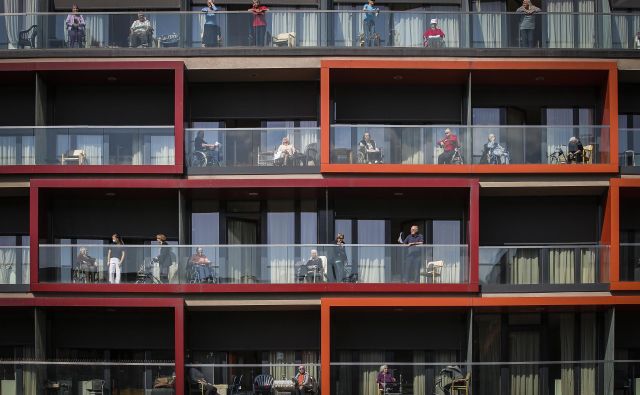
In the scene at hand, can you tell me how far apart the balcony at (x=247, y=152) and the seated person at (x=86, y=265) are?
368cm

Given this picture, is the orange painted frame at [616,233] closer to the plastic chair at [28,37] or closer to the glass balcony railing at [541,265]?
the glass balcony railing at [541,265]

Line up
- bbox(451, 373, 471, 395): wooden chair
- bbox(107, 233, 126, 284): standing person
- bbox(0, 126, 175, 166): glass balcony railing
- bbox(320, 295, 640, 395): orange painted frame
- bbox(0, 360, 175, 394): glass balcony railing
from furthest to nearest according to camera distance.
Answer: bbox(0, 126, 175, 166): glass balcony railing
bbox(107, 233, 126, 284): standing person
bbox(320, 295, 640, 395): orange painted frame
bbox(451, 373, 471, 395): wooden chair
bbox(0, 360, 175, 394): glass balcony railing

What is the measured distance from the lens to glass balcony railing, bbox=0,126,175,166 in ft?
105

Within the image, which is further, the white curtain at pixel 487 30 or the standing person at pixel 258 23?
the white curtain at pixel 487 30

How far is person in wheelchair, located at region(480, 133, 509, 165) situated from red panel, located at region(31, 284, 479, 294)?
3.51 meters

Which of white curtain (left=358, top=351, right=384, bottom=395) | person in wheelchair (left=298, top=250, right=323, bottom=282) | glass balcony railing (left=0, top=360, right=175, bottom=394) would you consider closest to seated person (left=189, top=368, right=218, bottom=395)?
glass balcony railing (left=0, top=360, right=175, bottom=394)

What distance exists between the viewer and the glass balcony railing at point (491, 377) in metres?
30.2

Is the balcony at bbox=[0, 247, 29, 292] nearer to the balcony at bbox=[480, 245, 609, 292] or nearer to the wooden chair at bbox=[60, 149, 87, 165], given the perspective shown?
the wooden chair at bbox=[60, 149, 87, 165]

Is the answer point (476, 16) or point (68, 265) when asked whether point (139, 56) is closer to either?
point (68, 265)

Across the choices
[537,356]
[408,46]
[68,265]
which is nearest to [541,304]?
[537,356]

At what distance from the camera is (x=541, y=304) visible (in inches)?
1240

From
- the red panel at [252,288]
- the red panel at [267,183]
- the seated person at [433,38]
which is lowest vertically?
the red panel at [252,288]

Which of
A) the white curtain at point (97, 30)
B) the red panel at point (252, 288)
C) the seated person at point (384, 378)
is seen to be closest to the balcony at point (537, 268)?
the red panel at point (252, 288)

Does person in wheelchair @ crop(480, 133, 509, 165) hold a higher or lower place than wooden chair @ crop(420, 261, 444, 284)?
higher
